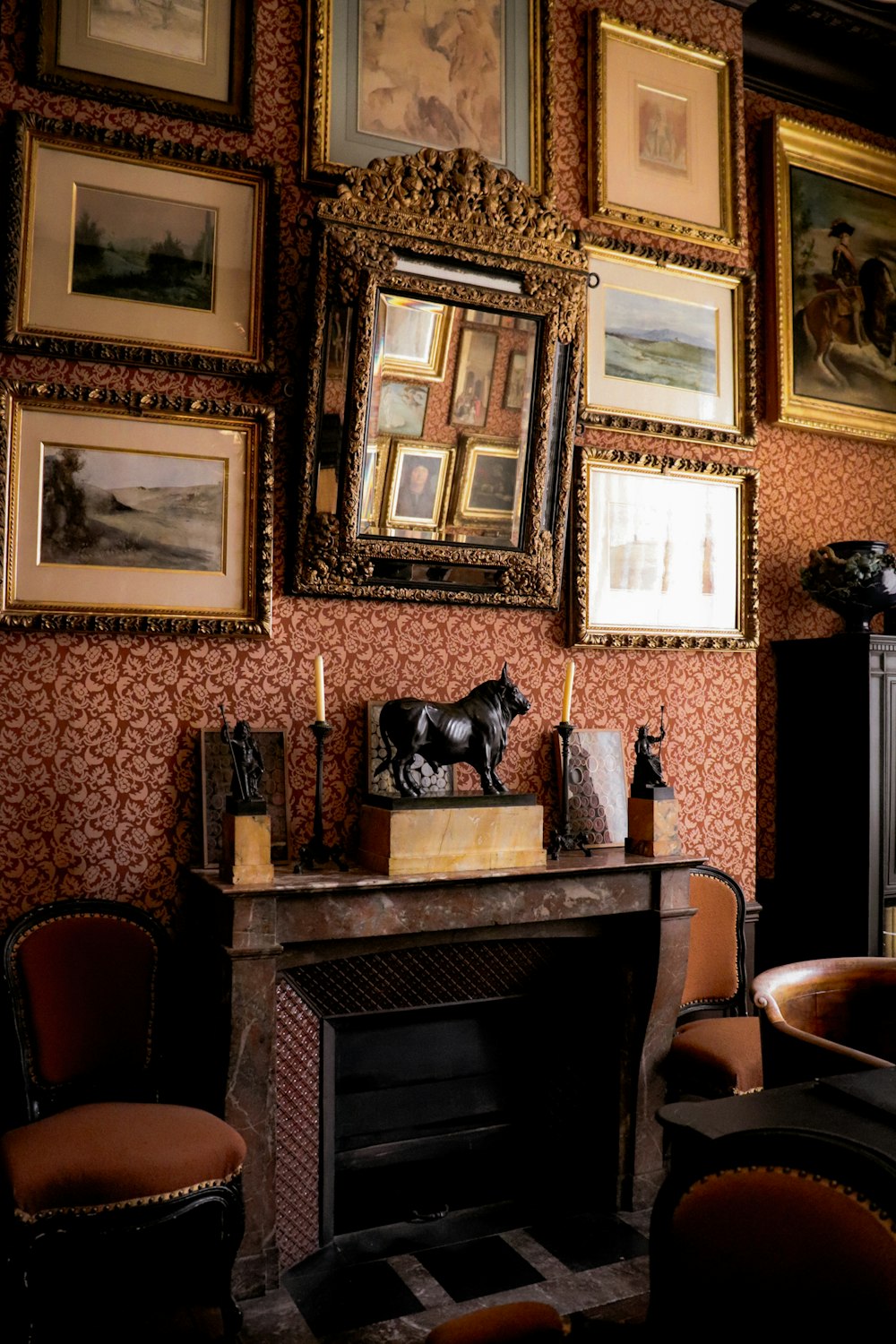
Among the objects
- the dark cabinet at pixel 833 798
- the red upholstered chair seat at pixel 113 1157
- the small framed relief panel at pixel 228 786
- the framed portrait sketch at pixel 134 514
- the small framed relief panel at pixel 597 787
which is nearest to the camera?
the red upholstered chair seat at pixel 113 1157

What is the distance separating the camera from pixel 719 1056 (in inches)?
129

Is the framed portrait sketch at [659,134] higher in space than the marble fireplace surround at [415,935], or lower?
higher

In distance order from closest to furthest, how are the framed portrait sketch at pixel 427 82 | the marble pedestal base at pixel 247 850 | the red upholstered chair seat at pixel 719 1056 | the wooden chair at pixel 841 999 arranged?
the wooden chair at pixel 841 999 < the marble pedestal base at pixel 247 850 < the red upholstered chair seat at pixel 719 1056 < the framed portrait sketch at pixel 427 82

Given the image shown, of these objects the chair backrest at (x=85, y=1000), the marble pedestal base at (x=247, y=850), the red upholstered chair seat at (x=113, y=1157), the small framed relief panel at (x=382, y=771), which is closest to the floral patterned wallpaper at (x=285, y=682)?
the small framed relief panel at (x=382, y=771)

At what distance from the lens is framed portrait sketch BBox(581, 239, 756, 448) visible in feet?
12.6

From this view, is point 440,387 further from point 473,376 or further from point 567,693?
point 567,693

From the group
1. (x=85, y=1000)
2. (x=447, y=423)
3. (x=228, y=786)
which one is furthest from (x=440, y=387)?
(x=85, y=1000)

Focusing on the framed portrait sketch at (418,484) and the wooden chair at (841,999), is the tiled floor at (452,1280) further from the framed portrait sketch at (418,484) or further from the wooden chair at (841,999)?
the framed portrait sketch at (418,484)

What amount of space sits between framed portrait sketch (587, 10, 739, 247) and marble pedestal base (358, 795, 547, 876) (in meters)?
2.25

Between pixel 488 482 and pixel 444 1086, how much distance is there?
201 cm

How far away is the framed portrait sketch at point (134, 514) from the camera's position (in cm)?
299

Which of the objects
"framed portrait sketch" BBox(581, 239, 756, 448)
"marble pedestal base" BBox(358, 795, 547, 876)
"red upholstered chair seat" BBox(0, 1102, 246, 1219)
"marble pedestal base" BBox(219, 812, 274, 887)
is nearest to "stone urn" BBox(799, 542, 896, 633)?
"framed portrait sketch" BBox(581, 239, 756, 448)

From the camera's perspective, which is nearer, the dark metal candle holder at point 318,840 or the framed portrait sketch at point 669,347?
the dark metal candle holder at point 318,840

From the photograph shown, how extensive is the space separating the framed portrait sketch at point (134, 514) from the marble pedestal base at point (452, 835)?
2.39 ft
